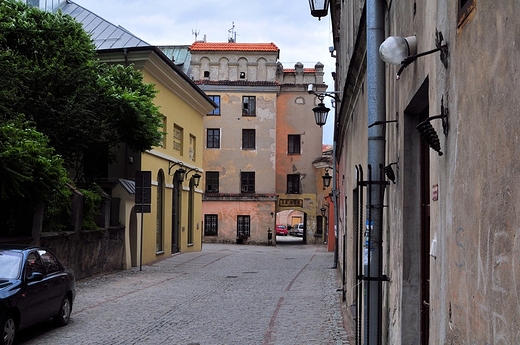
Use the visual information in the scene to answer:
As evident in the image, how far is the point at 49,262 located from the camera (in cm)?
1082

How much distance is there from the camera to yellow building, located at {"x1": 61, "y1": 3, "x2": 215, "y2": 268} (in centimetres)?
2394

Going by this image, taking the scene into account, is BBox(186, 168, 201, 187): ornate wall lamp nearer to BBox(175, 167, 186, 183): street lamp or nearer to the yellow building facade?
the yellow building facade

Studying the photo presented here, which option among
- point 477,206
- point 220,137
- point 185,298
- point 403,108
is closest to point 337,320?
point 185,298

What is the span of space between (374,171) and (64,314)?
6695 mm

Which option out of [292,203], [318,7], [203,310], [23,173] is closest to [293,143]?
[292,203]

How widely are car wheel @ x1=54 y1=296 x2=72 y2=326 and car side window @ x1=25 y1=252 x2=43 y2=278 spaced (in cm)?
88

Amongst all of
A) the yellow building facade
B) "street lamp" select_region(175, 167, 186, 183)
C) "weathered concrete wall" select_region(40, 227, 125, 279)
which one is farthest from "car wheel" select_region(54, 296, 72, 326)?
"street lamp" select_region(175, 167, 186, 183)

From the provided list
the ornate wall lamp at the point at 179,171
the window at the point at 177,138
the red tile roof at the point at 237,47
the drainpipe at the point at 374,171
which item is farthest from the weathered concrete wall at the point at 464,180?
the red tile roof at the point at 237,47

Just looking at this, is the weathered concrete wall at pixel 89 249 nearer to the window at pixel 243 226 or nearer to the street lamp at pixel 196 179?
the street lamp at pixel 196 179

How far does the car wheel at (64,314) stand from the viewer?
35.2 feet

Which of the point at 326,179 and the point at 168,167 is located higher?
the point at 168,167

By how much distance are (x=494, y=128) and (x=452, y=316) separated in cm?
137

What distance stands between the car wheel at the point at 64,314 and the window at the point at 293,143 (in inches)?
1587

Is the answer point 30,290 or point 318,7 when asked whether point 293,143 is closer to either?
point 318,7
